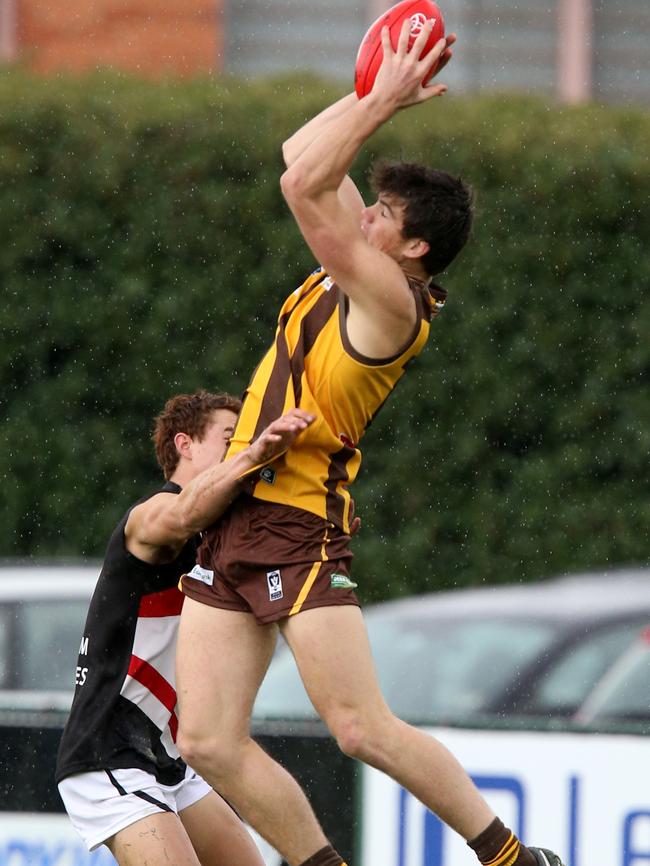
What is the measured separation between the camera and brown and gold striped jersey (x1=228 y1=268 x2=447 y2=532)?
5.31 metres

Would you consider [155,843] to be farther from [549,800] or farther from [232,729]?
[549,800]

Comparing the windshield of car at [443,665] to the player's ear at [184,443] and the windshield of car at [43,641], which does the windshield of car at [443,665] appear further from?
the player's ear at [184,443]

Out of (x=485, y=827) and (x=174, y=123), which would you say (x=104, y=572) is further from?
(x=174, y=123)

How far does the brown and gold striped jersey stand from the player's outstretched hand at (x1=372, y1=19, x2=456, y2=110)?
1.98 ft

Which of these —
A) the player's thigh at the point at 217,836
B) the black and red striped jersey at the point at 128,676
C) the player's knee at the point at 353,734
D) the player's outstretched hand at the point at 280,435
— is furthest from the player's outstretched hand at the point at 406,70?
the player's thigh at the point at 217,836

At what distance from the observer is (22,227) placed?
38.2 feet

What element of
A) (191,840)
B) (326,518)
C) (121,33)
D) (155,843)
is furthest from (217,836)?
(121,33)

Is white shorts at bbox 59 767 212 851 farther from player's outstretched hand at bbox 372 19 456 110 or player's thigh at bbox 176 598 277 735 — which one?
player's outstretched hand at bbox 372 19 456 110

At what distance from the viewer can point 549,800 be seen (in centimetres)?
651

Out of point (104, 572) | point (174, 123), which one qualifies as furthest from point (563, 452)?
point (104, 572)

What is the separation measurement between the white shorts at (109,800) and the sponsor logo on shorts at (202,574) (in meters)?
0.67

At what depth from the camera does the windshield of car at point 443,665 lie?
7.56 m

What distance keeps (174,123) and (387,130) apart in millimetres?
1394

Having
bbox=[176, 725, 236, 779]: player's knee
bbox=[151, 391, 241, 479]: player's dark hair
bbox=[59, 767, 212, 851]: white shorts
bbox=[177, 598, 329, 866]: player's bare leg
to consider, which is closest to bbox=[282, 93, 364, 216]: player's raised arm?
bbox=[151, 391, 241, 479]: player's dark hair
